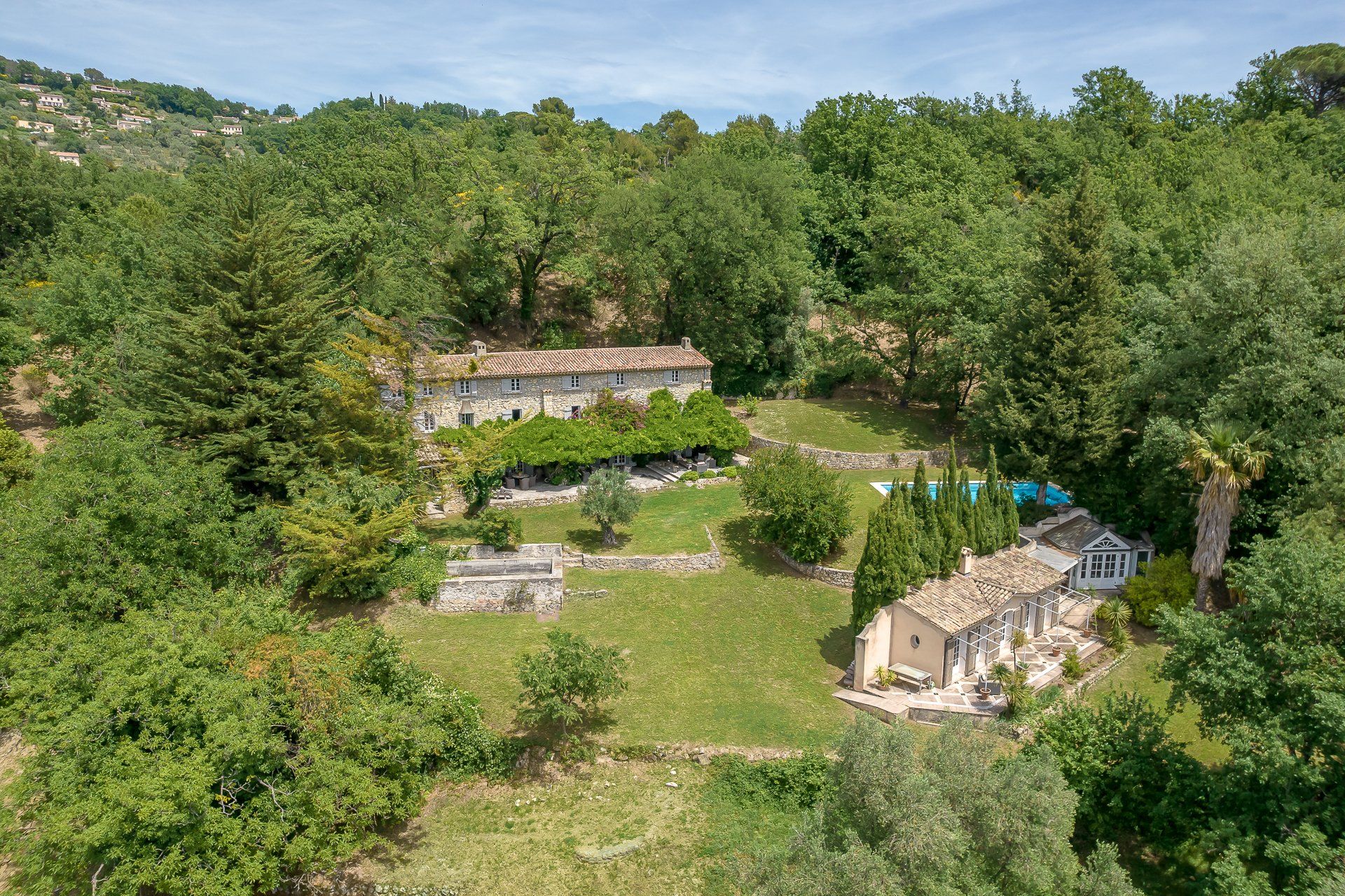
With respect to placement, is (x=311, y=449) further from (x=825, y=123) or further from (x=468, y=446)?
(x=825, y=123)

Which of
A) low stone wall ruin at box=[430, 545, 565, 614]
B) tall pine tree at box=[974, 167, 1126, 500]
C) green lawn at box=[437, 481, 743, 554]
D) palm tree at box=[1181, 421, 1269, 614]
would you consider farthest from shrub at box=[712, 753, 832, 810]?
tall pine tree at box=[974, 167, 1126, 500]

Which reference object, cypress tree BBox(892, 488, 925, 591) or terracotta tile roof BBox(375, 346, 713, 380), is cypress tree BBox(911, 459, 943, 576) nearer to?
cypress tree BBox(892, 488, 925, 591)

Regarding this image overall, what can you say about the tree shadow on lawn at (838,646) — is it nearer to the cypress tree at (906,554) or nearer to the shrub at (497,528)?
the cypress tree at (906,554)

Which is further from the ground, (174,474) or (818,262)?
(818,262)

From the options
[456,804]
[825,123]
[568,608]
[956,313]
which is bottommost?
[456,804]

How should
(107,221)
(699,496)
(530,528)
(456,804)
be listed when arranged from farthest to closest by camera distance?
(107,221)
(699,496)
(530,528)
(456,804)

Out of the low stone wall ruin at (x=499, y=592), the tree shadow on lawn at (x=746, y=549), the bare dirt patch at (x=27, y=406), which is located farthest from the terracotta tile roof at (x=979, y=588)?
the bare dirt patch at (x=27, y=406)

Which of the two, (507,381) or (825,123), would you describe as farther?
(825,123)

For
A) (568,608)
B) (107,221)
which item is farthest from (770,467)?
(107,221)
